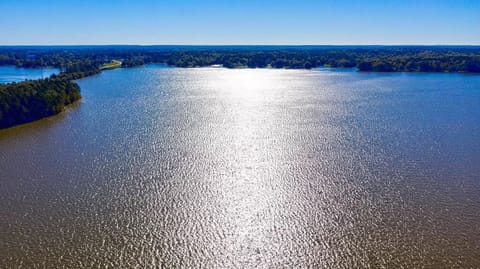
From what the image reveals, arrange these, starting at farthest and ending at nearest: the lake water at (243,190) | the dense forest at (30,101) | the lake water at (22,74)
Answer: the lake water at (22,74) → the dense forest at (30,101) → the lake water at (243,190)

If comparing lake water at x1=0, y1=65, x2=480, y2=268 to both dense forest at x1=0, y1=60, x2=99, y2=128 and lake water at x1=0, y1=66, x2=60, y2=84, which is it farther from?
lake water at x1=0, y1=66, x2=60, y2=84

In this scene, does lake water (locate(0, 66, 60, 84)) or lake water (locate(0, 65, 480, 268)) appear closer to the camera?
lake water (locate(0, 65, 480, 268))

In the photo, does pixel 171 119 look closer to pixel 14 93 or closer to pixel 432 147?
pixel 14 93

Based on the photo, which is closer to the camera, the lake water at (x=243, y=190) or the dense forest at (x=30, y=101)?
the lake water at (x=243, y=190)

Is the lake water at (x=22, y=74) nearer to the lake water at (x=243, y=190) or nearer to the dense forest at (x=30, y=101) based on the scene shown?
the dense forest at (x=30, y=101)

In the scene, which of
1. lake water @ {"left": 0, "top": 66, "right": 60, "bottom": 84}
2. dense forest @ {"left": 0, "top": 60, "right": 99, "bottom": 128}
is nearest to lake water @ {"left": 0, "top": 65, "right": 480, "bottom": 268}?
dense forest @ {"left": 0, "top": 60, "right": 99, "bottom": 128}

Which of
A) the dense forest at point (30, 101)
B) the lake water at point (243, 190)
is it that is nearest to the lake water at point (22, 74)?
the dense forest at point (30, 101)

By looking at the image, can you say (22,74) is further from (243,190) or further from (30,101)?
(243,190)

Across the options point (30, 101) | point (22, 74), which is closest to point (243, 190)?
point (30, 101)
